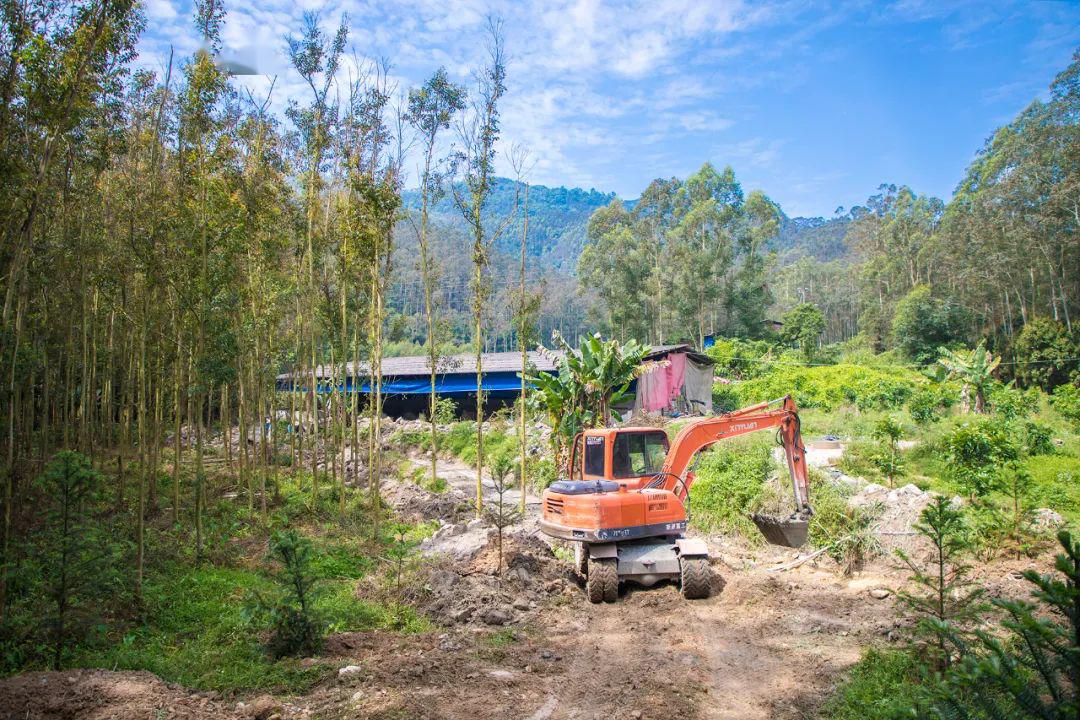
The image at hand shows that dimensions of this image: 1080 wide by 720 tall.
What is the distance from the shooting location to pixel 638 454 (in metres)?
10.2

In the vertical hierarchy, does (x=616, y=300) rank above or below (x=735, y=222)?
below

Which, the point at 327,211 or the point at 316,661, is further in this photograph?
the point at 327,211

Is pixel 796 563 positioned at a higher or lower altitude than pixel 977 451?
lower

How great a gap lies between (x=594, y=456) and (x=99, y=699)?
691 cm

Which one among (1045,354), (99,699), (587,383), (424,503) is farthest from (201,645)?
(1045,354)

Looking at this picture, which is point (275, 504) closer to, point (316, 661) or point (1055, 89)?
point (316, 661)

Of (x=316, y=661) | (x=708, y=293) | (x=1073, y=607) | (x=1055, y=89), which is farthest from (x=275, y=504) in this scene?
(x=1055, y=89)

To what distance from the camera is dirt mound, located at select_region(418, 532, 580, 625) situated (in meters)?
8.40

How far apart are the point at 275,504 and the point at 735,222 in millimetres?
36048

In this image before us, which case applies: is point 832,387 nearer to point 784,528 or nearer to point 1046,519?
point 1046,519

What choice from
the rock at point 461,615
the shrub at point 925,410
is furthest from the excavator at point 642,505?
the shrub at point 925,410

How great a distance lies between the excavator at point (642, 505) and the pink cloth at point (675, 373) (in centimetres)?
1513

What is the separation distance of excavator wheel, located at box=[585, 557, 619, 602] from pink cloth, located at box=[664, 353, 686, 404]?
17.5m

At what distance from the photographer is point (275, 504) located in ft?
51.1
